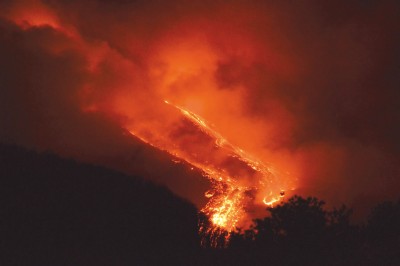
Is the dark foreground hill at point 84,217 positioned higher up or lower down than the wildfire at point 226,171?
lower down

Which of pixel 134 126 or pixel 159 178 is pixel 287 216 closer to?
pixel 159 178

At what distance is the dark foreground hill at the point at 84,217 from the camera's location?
10172mm

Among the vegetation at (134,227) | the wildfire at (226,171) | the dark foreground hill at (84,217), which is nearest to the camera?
the vegetation at (134,227)

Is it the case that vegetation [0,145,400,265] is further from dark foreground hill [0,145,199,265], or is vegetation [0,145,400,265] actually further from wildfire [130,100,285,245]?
wildfire [130,100,285,245]

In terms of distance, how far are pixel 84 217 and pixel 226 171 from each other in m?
6.68

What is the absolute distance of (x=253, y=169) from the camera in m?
19.2

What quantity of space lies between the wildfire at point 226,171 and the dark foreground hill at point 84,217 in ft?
4.77

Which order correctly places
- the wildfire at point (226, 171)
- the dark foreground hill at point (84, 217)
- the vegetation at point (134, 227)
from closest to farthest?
the vegetation at point (134, 227) < the dark foreground hill at point (84, 217) < the wildfire at point (226, 171)

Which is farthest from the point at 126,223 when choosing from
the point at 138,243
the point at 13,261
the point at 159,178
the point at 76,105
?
the point at 76,105

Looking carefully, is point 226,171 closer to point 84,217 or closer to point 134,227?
point 134,227

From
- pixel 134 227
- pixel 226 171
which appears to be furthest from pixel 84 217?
pixel 226 171

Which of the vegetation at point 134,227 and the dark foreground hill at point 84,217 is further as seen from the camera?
the dark foreground hill at point 84,217

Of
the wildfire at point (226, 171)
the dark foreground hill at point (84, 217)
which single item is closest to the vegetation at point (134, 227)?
the dark foreground hill at point (84, 217)

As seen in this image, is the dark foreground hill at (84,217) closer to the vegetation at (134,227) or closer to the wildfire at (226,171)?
the vegetation at (134,227)
